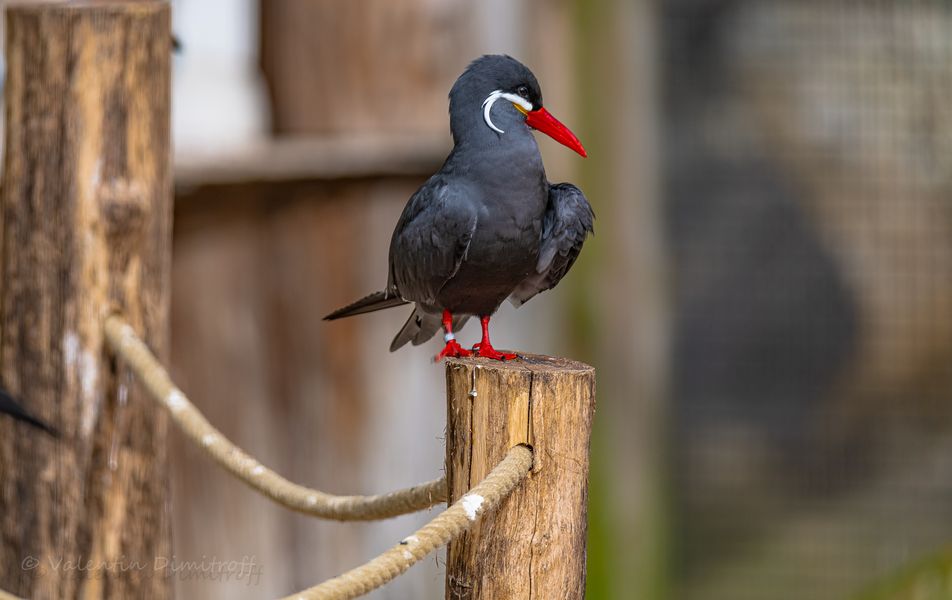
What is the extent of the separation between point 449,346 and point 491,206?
29 centimetres

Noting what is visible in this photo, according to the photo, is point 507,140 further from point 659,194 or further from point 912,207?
point 912,207

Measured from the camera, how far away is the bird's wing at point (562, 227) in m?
2.02

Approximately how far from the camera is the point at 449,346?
6.87ft

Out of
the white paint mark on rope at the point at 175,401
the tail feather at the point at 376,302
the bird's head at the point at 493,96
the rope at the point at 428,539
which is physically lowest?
the rope at the point at 428,539

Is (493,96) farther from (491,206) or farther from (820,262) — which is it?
(820,262)

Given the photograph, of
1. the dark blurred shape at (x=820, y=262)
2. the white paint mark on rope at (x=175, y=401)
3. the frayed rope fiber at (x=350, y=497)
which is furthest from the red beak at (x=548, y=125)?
the dark blurred shape at (x=820, y=262)

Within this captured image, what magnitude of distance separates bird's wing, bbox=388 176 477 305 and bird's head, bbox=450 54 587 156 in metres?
0.11

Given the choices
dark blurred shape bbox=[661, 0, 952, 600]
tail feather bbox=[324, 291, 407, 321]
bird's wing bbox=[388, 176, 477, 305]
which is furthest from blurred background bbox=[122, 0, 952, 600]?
bird's wing bbox=[388, 176, 477, 305]

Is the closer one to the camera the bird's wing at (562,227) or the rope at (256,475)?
the rope at (256,475)

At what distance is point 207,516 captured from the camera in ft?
11.9

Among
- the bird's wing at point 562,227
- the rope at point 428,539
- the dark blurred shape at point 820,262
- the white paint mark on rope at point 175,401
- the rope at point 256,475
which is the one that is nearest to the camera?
the rope at point 428,539

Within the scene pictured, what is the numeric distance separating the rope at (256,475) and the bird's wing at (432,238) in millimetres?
345

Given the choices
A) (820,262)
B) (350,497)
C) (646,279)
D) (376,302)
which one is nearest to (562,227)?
(376,302)

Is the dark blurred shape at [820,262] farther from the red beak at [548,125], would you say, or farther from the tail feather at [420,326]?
the red beak at [548,125]
